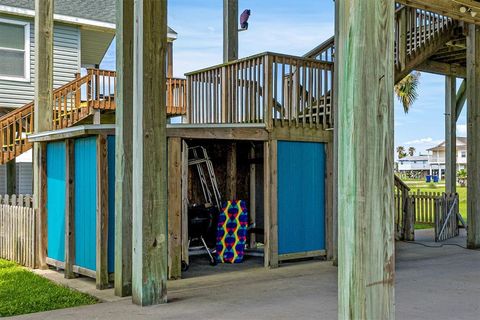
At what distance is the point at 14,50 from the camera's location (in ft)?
50.8

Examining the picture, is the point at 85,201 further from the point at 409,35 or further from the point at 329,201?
the point at 409,35

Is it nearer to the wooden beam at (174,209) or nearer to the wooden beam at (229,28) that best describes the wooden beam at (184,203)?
the wooden beam at (174,209)

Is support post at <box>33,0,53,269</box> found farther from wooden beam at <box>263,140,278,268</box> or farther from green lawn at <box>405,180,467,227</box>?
green lawn at <box>405,180,467,227</box>

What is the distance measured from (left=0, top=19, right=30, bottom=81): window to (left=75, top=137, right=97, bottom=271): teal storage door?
8708 millimetres

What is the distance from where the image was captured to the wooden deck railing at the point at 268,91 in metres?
9.09

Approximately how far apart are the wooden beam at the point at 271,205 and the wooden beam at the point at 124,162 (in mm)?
2899

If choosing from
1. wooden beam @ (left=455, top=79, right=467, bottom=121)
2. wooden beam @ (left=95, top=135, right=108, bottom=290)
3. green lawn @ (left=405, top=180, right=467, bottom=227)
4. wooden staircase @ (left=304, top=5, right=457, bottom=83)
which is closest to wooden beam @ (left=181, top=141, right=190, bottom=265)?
wooden beam @ (left=95, top=135, right=108, bottom=290)

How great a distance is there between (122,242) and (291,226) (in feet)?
11.6

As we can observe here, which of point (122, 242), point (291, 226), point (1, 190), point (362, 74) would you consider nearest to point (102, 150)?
point (122, 242)

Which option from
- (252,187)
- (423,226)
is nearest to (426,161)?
(423,226)

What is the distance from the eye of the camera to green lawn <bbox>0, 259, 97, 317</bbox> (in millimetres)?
6125

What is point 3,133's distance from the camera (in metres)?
13.4

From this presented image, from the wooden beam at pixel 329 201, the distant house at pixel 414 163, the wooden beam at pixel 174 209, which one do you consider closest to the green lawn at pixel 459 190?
the wooden beam at pixel 329 201

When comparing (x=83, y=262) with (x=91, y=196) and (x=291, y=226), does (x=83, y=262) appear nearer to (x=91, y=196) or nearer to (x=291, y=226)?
(x=91, y=196)
